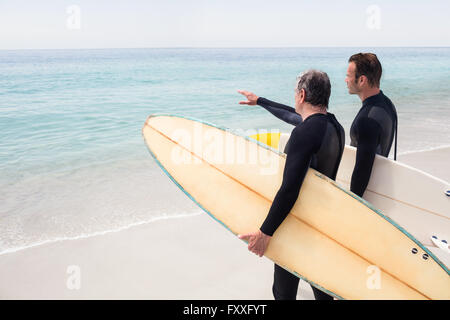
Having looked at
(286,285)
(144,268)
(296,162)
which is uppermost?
(296,162)

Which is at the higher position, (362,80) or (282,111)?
(362,80)

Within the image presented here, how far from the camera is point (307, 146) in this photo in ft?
4.90

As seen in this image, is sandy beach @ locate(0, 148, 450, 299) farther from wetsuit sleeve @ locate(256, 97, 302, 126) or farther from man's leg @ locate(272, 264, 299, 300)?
wetsuit sleeve @ locate(256, 97, 302, 126)

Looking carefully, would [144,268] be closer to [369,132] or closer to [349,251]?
[349,251]

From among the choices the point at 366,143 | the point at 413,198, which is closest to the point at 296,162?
the point at 366,143

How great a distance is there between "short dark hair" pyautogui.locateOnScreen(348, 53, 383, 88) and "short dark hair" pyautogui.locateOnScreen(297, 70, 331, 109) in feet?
1.82

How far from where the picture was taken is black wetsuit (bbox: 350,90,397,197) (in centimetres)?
189

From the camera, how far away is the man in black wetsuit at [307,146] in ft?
4.94

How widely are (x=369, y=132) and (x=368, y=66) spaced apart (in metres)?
0.42

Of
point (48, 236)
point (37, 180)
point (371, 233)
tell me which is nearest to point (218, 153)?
point (371, 233)

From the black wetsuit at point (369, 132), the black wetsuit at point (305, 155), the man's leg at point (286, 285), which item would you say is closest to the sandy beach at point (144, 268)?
the man's leg at point (286, 285)

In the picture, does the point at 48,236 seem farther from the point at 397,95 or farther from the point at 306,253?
the point at 397,95

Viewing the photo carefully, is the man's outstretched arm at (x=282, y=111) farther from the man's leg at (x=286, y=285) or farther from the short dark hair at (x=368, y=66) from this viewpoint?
the man's leg at (x=286, y=285)

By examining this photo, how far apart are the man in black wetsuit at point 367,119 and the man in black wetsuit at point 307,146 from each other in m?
0.27
